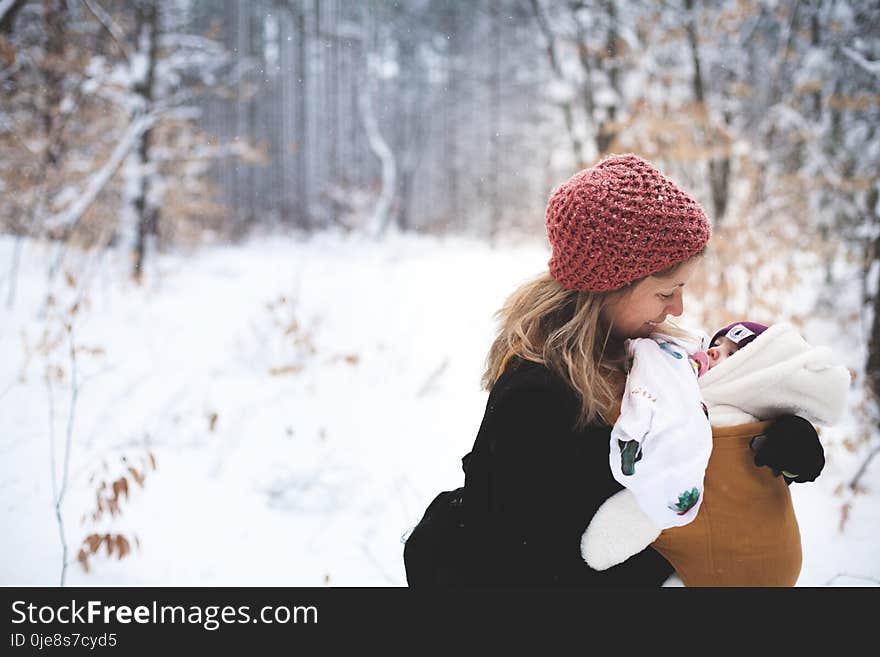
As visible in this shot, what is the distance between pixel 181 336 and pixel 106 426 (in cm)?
180

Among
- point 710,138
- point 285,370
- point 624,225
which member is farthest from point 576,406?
point 710,138

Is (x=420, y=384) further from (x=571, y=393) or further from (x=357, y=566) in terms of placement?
(x=571, y=393)

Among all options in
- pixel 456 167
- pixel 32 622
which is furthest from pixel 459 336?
pixel 456 167

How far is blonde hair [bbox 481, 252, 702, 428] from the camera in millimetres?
1292

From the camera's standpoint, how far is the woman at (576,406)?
1.24m

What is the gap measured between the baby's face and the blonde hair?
0.08 m

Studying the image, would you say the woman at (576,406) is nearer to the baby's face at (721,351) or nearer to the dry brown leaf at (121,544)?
the baby's face at (721,351)

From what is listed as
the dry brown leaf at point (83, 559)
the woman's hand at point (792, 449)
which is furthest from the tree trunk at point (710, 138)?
the dry brown leaf at point (83, 559)

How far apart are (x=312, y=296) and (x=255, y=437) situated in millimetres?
3223

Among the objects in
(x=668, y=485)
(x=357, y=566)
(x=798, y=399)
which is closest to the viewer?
(x=668, y=485)

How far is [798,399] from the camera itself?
1.24 metres

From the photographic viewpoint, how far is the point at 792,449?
1176mm

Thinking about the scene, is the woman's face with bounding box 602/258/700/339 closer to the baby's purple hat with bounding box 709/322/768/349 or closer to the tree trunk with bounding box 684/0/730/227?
the baby's purple hat with bounding box 709/322/768/349

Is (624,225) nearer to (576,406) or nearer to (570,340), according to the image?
(570,340)
